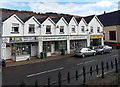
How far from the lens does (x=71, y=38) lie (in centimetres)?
2259

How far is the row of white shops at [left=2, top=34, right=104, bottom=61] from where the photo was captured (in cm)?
1665

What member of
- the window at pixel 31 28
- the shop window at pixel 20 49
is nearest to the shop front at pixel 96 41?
the window at pixel 31 28

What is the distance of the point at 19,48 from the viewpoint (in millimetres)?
17812

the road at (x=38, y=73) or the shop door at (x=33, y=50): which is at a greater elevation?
the shop door at (x=33, y=50)

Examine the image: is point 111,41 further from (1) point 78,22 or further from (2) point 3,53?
(2) point 3,53

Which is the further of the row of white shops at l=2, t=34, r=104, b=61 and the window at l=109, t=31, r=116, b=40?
the window at l=109, t=31, r=116, b=40

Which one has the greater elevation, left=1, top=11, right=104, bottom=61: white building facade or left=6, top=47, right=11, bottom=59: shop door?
left=1, top=11, right=104, bottom=61: white building facade

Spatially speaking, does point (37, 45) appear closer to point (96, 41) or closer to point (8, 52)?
point (8, 52)

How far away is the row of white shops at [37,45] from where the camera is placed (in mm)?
16648

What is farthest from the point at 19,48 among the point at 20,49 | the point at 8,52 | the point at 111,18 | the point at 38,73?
the point at 111,18

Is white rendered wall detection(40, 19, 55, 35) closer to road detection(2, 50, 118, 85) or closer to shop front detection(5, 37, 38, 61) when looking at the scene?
shop front detection(5, 37, 38, 61)

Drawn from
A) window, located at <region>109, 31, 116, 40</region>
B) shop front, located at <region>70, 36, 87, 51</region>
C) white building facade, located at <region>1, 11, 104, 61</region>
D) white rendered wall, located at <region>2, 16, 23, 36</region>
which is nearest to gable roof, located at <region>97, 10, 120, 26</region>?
window, located at <region>109, 31, 116, 40</region>

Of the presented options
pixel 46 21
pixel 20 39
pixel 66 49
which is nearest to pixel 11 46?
pixel 20 39

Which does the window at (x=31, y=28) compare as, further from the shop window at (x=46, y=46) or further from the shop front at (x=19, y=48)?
the shop window at (x=46, y=46)
